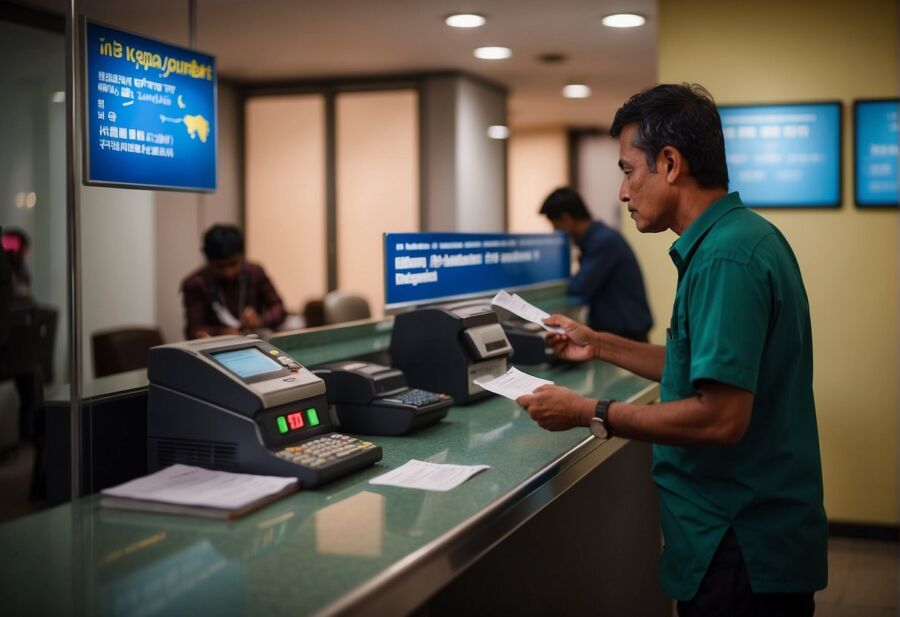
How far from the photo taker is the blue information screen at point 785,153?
420cm

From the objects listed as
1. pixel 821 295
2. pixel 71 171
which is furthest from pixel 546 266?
pixel 71 171

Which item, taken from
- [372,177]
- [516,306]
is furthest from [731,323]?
[372,177]

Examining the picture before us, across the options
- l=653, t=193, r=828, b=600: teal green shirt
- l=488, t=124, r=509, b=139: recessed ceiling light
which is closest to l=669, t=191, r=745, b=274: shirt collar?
l=653, t=193, r=828, b=600: teal green shirt

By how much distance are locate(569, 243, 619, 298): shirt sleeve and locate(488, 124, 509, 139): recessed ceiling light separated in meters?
3.73

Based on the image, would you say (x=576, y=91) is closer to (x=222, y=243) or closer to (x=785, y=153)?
(x=785, y=153)

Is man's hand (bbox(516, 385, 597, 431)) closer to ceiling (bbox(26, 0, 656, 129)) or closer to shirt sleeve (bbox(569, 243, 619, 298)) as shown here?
ceiling (bbox(26, 0, 656, 129))

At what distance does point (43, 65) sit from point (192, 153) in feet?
11.1

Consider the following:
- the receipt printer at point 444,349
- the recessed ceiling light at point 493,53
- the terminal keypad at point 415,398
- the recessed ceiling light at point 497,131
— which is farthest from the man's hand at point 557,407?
the recessed ceiling light at point 497,131

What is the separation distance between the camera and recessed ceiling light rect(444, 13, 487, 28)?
5.38m

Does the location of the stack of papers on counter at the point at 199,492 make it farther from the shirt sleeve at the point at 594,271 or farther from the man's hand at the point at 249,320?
the shirt sleeve at the point at 594,271

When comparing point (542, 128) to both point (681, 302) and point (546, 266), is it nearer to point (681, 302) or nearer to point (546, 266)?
point (546, 266)

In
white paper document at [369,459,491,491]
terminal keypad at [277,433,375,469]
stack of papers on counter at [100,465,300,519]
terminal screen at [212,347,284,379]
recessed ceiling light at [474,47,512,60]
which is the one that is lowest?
white paper document at [369,459,491,491]

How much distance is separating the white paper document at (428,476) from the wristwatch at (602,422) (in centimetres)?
29

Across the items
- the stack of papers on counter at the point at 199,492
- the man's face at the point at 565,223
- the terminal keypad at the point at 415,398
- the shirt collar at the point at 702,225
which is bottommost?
the stack of papers on counter at the point at 199,492
